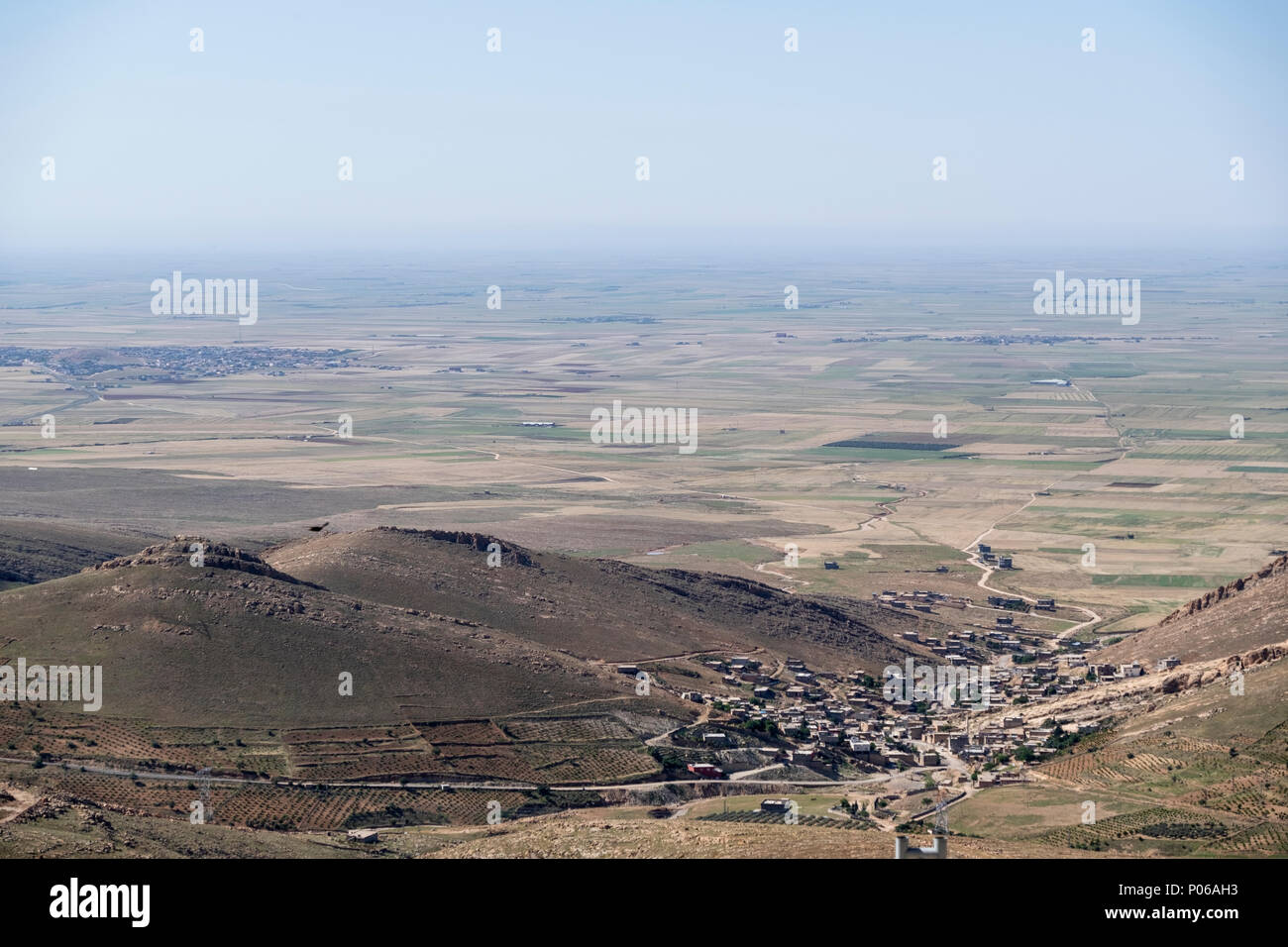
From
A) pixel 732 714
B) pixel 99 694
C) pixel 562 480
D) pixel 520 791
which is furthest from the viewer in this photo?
pixel 562 480

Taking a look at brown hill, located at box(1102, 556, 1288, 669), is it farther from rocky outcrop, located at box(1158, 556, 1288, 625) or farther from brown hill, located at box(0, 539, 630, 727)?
brown hill, located at box(0, 539, 630, 727)

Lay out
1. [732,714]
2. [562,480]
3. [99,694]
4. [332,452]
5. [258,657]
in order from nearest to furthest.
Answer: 1. [99,694]
2. [258,657]
3. [732,714]
4. [562,480]
5. [332,452]

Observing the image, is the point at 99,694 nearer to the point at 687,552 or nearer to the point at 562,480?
the point at 687,552

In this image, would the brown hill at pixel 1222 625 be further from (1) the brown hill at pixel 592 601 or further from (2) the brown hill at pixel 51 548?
A: (2) the brown hill at pixel 51 548

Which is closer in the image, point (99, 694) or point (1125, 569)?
point (99, 694)

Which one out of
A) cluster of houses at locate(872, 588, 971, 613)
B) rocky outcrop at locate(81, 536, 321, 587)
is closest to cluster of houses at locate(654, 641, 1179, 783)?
cluster of houses at locate(872, 588, 971, 613)
